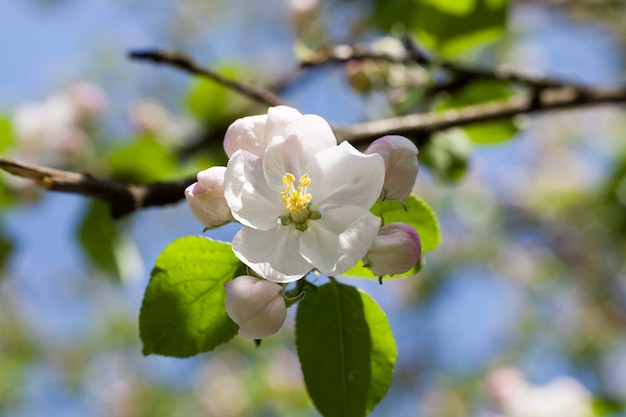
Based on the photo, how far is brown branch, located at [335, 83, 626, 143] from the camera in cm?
117

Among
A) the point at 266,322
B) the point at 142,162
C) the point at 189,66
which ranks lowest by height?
the point at 266,322

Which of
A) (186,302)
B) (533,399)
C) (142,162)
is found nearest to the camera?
(186,302)

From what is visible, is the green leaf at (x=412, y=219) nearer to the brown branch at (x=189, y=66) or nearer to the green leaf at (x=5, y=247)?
the brown branch at (x=189, y=66)

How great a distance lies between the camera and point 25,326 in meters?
4.91

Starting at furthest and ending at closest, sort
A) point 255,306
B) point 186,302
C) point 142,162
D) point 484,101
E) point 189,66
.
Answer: point 142,162 → point 484,101 → point 189,66 → point 186,302 → point 255,306

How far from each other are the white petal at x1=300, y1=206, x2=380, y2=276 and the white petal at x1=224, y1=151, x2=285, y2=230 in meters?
0.05

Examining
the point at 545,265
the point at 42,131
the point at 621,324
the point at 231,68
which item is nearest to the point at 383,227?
the point at 231,68

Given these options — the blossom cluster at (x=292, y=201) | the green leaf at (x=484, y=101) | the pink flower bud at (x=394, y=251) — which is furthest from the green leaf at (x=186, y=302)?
the green leaf at (x=484, y=101)

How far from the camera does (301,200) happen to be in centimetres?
75

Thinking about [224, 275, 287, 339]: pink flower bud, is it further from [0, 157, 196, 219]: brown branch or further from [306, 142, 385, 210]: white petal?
[0, 157, 196, 219]: brown branch

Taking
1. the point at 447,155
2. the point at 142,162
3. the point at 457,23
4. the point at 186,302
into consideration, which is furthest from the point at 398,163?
the point at 142,162

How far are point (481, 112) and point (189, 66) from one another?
2.03 ft

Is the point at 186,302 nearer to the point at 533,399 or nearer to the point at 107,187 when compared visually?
the point at 107,187

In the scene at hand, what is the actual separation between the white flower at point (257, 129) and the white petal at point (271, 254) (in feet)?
0.29
